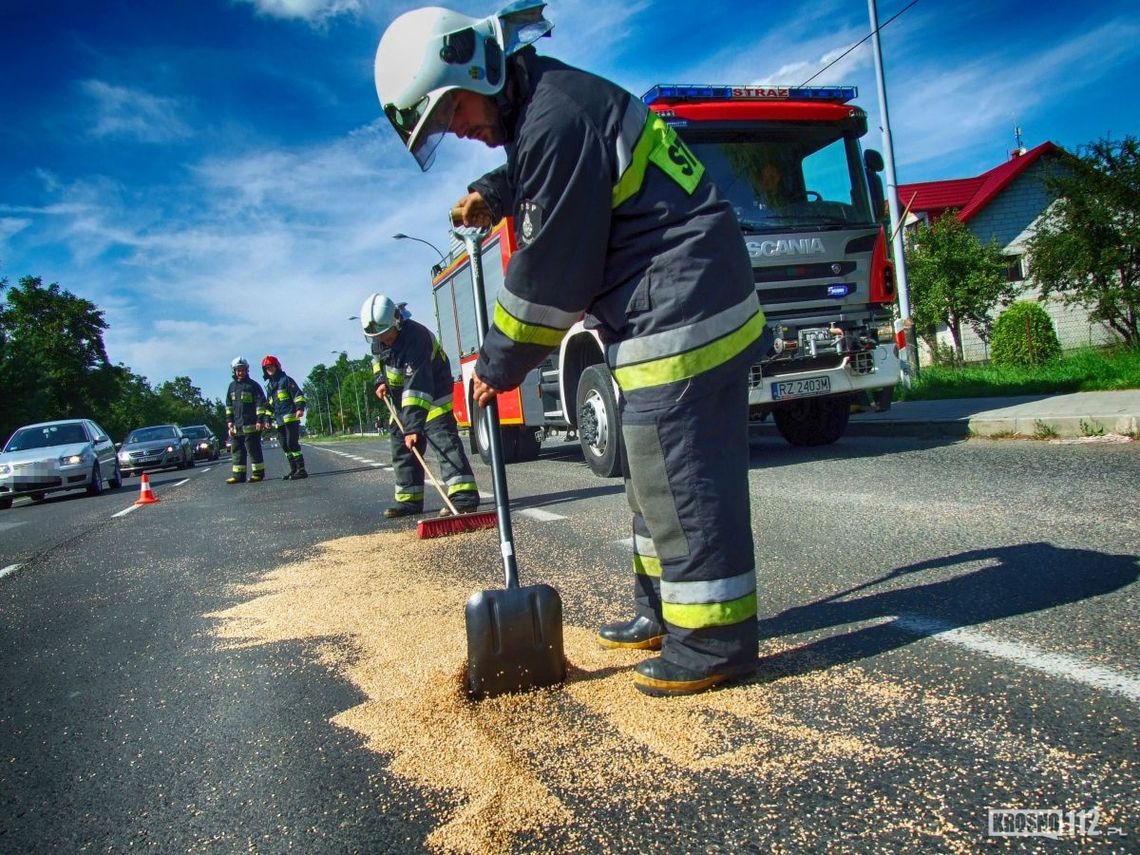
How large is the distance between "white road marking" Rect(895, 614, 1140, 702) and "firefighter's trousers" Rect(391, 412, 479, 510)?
4.29 metres

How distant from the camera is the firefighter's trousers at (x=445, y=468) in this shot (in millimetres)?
6590

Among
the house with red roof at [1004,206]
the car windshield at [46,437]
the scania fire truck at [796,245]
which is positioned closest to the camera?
the scania fire truck at [796,245]

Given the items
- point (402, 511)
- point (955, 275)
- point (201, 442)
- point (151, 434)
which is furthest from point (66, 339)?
point (402, 511)

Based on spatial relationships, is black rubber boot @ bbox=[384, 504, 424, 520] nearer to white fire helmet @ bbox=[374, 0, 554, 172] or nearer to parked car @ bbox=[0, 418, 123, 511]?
white fire helmet @ bbox=[374, 0, 554, 172]

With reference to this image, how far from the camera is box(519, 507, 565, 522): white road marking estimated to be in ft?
19.5

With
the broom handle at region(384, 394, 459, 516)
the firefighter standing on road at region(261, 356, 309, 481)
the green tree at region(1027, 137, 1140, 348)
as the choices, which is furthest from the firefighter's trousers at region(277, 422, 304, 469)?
the green tree at region(1027, 137, 1140, 348)

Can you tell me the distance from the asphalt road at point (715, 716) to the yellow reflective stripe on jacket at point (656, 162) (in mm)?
1426

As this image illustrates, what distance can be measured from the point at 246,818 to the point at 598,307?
5.26ft

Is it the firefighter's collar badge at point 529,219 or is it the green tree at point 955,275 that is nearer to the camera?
the firefighter's collar badge at point 529,219

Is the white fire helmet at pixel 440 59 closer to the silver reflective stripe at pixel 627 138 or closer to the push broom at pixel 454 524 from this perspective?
the silver reflective stripe at pixel 627 138

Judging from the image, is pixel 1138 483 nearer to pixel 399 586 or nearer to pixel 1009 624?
pixel 1009 624

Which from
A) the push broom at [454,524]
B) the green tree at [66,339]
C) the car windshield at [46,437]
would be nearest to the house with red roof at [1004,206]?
the car windshield at [46,437]

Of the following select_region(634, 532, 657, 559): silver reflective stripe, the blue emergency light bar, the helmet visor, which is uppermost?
the blue emergency light bar

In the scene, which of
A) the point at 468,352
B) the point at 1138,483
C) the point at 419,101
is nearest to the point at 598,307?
the point at 419,101
